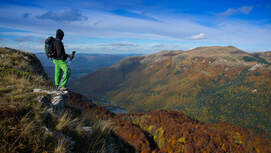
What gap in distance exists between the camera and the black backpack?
10.5 m

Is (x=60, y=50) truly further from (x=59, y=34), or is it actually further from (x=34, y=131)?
(x=34, y=131)

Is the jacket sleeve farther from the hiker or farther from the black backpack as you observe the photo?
the black backpack

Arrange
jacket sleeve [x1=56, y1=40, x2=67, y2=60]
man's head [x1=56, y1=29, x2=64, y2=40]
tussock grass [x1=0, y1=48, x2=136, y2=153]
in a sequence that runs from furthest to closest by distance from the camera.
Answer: man's head [x1=56, y1=29, x2=64, y2=40], jacket sleeve [x1=56, y1=40, x2=67, y2=60], tussock grass [x1=0, y1=48, x2=136, y2=153]

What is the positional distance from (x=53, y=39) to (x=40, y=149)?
26.8 ft

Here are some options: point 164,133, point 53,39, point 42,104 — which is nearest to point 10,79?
point 53,39

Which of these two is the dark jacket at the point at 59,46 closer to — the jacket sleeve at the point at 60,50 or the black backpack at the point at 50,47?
the jacket sleeve at the point at 60,50

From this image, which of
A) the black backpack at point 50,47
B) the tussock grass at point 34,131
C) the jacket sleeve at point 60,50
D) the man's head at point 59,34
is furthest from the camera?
the man's head at point 59,34

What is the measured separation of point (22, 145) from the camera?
15.1 feet

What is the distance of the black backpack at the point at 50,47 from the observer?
34.6 ft

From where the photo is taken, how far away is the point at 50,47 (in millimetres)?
10578

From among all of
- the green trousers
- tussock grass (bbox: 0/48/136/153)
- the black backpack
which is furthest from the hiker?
tussock grass (bbox: 0/48/136/153)

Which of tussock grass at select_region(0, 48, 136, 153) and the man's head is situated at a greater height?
the man's head

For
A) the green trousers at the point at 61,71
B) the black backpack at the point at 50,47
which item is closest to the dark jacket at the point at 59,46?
the black backpack at the point at 50,47

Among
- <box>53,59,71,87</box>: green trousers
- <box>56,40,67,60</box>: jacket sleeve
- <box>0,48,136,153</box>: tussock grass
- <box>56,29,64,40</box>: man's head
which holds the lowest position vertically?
<box>0,48,136,153</box>: tussock grass
